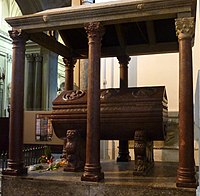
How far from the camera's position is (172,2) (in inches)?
135

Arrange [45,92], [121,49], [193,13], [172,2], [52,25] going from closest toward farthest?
[172,2] → [193,13] → [52,25] → [121,49] → [45,92]

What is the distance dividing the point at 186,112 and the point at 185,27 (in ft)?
3.12

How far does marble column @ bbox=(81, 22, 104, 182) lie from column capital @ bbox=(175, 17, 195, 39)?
3.05 ft

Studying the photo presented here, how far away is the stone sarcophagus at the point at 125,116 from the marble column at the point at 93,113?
0.56m

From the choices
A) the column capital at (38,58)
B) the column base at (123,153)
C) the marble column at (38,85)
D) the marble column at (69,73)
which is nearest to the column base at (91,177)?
the column base at (123,153)

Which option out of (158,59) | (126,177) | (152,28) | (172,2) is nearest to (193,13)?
(172,2)

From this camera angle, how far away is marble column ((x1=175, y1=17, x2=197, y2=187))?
3.22m

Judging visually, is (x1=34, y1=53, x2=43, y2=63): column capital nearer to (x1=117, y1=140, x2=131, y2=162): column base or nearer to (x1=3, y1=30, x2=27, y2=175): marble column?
(x1=117, y1=140, x2=131, y2=162): column base

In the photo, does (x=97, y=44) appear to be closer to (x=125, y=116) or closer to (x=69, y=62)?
(x=125, y=116)

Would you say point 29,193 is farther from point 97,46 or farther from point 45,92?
point 45,92

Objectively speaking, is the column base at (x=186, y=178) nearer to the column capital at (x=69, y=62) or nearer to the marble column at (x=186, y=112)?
the marble column at (x=186, y=112)

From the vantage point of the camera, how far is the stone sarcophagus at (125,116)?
3951 millimetres

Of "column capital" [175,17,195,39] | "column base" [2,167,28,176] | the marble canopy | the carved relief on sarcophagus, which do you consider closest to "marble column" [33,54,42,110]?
the marble canopy

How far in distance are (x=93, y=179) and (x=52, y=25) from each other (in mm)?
2012
